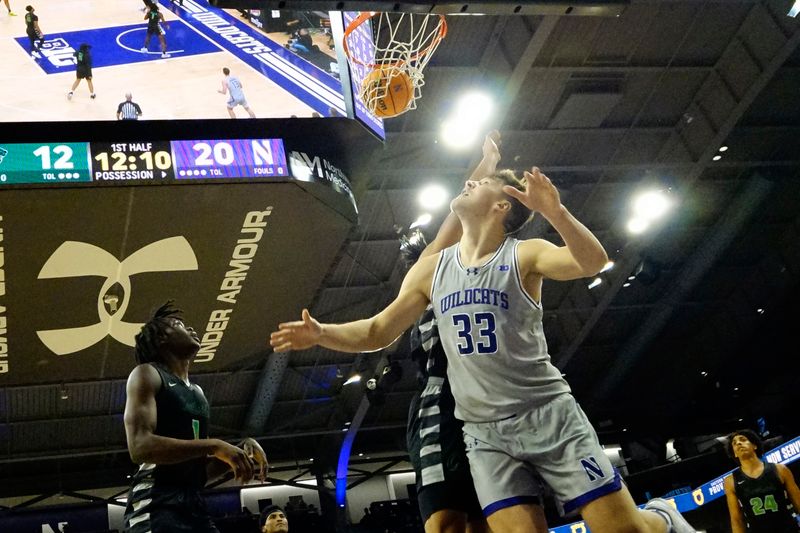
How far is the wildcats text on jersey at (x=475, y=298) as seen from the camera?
3168mm

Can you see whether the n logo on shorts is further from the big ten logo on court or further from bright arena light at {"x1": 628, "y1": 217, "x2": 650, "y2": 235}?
bright arena light at {"x1": 628, "y1": 217, "x2": 650, "y2": 235}

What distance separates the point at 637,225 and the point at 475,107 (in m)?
5.66

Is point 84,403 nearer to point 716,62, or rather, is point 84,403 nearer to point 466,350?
point 716,62

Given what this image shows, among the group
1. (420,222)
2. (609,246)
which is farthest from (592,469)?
(609,246)

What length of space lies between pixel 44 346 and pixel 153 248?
7.62 feet

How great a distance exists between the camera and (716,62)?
49.0 ft

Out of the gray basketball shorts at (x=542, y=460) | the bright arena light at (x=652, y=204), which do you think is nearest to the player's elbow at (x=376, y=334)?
the gray basketball shorts at (x=542, y=460)

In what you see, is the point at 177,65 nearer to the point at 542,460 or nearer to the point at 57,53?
the point at 57,53

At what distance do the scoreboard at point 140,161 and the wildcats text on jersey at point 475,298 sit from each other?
6.01m

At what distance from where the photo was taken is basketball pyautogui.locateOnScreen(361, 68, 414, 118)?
27.4ft

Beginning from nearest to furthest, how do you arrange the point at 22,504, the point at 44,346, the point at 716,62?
1. the point at 44,346
2. the point at 716,62
3. the point at 22,504

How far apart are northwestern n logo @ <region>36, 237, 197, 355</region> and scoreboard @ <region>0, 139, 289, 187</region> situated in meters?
1.71

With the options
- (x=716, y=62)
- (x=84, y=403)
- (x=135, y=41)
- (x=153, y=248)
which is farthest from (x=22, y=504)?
(x=716, y=62)

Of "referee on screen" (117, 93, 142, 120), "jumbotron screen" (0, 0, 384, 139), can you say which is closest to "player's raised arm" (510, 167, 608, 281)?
"jumbotron screen" (0, 0, 384, 139)
